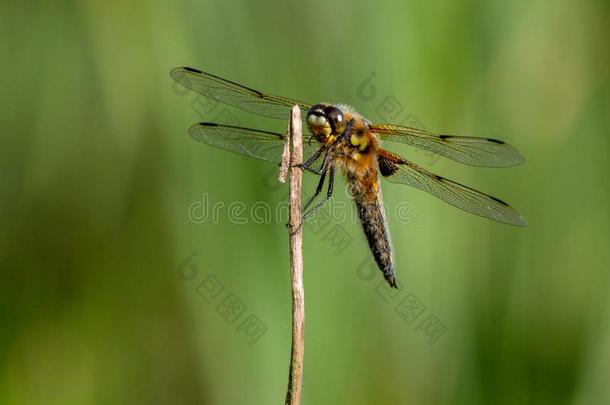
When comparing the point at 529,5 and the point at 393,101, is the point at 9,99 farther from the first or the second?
the point at 529,5

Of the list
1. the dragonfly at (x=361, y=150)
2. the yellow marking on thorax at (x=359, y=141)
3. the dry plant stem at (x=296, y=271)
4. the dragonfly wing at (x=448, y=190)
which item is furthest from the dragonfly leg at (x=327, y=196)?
the dry plant stem at (x=296, y=271)

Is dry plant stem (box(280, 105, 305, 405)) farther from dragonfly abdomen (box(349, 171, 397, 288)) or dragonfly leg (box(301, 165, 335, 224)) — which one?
dragonfly abdomen (box(349, 171, 397, 288))

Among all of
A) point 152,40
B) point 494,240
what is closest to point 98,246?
point 152,40

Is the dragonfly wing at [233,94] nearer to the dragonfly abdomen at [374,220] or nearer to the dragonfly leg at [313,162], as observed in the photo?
the dragonfly leg at [313,162]

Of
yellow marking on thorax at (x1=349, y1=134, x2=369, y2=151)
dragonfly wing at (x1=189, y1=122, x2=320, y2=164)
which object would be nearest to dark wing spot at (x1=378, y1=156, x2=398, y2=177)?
yellow marking on thorax at (x1=349, y1=134, x2=369, y2=151)

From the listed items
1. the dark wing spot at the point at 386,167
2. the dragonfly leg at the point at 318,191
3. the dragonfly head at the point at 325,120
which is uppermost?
the dragonfly head at the point at 325,120

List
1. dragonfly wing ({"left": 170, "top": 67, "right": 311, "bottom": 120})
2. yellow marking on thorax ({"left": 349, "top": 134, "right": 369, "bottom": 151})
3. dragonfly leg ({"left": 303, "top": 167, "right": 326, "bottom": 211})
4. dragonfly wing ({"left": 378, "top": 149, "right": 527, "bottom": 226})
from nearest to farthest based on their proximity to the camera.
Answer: dragonfly wing ({"left": 378, "top": 149, "right": 527, "bottom": 226})
dragonfly wing ({"left": 170, "top": 67, "right": 311, "bottom": 120})
dragonfly leg ({"left": 303, "top": 167, "right": 326, "bottom": 211})
yellow marking on thorax ({"left": 349, "top": 134, "right": 369, "bottom": 151})
